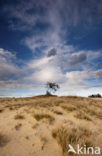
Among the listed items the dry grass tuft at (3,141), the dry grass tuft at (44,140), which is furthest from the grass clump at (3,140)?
the dry grass tuft at (44,140)

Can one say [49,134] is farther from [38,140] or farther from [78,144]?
[78,144]

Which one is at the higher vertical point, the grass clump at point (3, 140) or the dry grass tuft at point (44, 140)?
the grass clump at point (3, 140)

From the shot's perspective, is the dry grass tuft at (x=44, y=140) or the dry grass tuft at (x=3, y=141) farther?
the dry grass tuft at (x=44, y=140)

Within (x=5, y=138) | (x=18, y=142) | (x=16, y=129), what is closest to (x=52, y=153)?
(x=18, y=142)

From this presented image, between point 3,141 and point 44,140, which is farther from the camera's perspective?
point 44,140

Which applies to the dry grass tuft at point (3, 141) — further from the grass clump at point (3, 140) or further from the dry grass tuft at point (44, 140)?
the dry grass tuft at point (44, 140)

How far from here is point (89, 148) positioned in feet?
10.6

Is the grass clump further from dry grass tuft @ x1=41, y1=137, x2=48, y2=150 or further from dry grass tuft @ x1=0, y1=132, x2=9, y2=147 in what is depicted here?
dry grass tuft @ x1=41, y1=137, x2=48, y2=150

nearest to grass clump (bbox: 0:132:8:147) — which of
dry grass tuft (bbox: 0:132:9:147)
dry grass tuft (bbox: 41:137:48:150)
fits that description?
dry grass tuft (bbox: 0:132:9:147)

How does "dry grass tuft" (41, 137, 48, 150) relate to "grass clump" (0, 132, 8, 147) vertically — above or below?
below

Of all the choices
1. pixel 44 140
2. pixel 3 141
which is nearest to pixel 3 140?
pixel 3 141

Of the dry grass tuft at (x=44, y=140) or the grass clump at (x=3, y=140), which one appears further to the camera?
the dry grass tuft at (x=44, y=140)

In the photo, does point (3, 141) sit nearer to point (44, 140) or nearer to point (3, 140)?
point (3, 140)

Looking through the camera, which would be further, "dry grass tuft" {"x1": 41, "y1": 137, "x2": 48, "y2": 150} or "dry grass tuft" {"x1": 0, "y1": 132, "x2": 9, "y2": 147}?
"dry grass tuft" {"x1": 41, "y1": 137, "x2": 48, "y2": 150}
